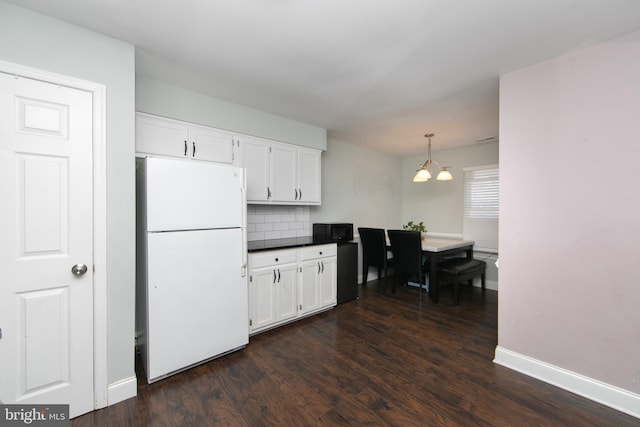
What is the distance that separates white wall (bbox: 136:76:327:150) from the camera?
2.28m

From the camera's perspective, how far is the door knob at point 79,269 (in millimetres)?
1597

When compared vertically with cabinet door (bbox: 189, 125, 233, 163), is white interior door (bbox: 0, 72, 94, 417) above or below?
below

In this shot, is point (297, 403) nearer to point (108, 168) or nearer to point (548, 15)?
point (108, 168)

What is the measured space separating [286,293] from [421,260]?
6.45 ft

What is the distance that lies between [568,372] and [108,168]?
353cm

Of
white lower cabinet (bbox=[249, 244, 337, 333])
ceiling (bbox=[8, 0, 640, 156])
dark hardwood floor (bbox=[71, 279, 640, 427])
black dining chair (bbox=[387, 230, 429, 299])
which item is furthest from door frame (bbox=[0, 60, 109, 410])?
black dining chair (bbox=[387, 230, 429, 299])

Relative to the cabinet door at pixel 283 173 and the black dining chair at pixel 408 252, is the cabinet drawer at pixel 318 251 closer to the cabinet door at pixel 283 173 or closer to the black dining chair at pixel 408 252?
the cabinet door at pixel 283 173

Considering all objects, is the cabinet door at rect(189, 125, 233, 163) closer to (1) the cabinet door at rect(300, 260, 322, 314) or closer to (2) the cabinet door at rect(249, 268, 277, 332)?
(2) the cabinet door at rect(249, 268, 277, 332)

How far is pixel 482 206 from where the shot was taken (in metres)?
4.28

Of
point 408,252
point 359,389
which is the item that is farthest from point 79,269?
point 408,252

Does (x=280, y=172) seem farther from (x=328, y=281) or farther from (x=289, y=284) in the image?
(x=328, y=281)

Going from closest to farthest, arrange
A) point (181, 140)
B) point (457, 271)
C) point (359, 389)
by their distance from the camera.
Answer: point (359, 389) < point (181, 140) < point (457, 271)

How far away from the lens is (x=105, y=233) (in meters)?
1.69

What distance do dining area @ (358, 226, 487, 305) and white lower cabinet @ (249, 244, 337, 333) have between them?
98cm
